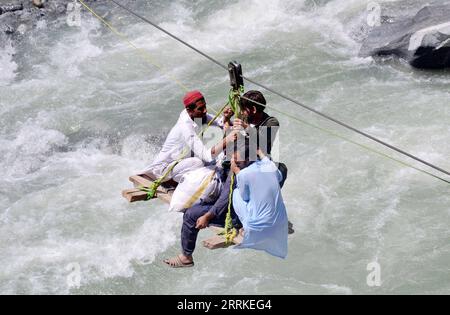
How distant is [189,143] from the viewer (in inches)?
277

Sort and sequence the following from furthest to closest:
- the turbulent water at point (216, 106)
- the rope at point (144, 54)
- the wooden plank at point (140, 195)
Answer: the rope at point (144, 54), the turbulent water at point (216, 106), the wooden plank at point (140, 195)

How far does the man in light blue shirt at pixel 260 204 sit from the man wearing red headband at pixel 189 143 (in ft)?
1.00

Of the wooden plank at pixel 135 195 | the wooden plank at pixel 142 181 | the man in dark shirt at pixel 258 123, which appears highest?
the man in dark shirt at pixel 258 123

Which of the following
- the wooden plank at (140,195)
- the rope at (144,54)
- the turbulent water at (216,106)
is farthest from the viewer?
the rope at (144,54)

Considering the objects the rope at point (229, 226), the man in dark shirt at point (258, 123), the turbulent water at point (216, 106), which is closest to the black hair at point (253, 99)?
the man in dark shirt at point (258, 123)

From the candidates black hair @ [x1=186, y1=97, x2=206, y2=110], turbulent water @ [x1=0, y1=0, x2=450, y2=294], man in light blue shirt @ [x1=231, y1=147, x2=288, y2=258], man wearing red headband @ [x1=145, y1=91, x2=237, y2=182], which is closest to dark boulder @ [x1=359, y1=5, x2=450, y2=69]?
turbulent water @ [x1=0, y1=0, x2=450, y2=294]

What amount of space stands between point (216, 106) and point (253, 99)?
5048 mm

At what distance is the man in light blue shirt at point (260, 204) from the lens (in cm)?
644

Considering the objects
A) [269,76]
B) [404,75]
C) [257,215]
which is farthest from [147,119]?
[257,215]

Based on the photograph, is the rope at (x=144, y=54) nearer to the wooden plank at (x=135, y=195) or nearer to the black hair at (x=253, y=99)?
the wooden plank at (x=135, y=195)

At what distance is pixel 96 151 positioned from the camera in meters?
10.9

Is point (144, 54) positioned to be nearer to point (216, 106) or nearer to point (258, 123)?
point (216, 106)
